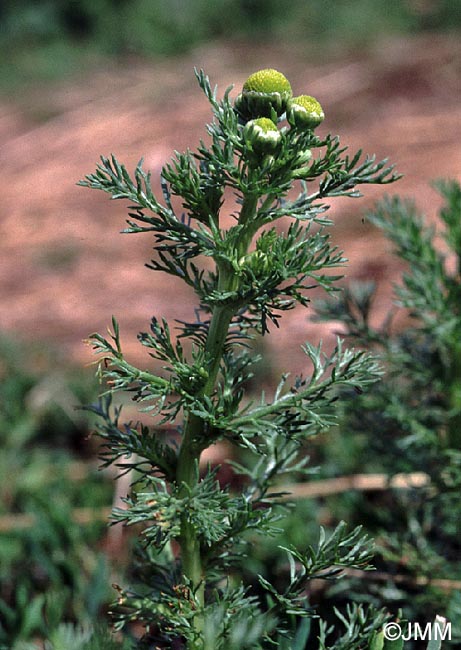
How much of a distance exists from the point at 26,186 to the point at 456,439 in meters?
4.33

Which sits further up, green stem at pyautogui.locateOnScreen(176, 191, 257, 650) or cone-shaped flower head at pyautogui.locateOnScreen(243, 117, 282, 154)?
cone-shaped flower head at pyautogui.locateOnScreen(243, 117, 282, 154)

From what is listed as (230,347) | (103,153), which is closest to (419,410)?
(230,347)

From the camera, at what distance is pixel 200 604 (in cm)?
115

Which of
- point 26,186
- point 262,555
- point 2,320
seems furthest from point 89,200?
point 262,555

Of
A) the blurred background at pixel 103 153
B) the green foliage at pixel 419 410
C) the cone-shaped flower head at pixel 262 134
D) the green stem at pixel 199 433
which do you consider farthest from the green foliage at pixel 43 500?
the green foliage at pixel 419 410

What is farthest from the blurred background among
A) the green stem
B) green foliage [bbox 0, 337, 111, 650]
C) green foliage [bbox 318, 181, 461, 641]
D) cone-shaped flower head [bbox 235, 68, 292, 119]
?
cone-shaped flower head [bbox 235, 68, 292, 119]

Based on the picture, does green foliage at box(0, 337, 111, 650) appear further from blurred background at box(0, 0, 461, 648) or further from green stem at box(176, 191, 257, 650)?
green stem at box(176, 191, 257, 650)

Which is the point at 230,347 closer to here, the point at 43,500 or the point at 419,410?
the point at 419,410

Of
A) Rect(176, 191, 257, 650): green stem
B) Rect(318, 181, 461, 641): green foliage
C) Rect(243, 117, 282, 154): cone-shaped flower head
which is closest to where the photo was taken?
Rect(243, 117, 282, 154): cone-shaped flower head

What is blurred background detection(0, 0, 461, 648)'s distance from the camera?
2.30 m

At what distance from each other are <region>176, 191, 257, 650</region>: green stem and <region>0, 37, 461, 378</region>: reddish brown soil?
1923mm

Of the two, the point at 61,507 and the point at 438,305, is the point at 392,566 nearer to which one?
the point at 438,305

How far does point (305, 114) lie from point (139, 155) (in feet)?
14.6

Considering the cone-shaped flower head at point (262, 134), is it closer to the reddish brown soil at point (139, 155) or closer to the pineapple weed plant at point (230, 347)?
the pineapple weed plant at point (230, 347)
